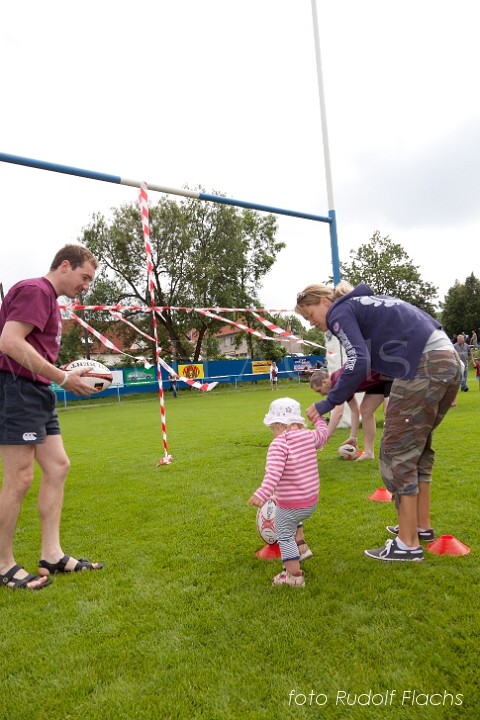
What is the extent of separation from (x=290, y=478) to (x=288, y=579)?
583mm

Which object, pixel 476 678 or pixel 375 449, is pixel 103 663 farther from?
pixel 375 449

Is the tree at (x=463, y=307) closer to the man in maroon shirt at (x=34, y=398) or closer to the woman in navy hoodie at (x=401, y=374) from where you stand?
the woman in navy hoodie at (x=401, y=374)

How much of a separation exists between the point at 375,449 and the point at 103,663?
→ 556 centimetres

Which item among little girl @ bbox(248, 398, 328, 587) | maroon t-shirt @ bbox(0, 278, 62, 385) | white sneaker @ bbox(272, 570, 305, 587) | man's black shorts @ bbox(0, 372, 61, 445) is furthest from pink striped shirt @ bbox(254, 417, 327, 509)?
maroon t-shirt @ bbox(0, 278, 62, 385)

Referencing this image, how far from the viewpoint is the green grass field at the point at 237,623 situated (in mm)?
2078

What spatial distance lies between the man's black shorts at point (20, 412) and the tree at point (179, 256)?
31715 millimetres

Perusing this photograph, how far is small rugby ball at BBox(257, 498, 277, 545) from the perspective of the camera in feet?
12.1

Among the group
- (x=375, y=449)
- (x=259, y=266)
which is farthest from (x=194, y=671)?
(x=259, y=266)

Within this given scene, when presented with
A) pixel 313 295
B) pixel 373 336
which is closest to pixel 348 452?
pixel 313 295

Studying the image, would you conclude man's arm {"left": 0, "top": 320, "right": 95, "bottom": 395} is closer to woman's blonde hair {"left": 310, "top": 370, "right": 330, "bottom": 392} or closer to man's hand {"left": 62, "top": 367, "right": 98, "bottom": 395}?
man's hand {"left": 62, "top": 367, "right": 98, "bottom": 395}

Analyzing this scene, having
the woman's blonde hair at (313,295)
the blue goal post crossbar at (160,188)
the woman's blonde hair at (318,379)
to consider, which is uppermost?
the blue goal post crossbar at (160,188)

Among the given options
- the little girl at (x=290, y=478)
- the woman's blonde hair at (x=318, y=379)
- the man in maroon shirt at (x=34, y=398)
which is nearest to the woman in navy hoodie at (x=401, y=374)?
the little girl at (x=290, y=478)

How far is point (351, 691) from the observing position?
2.07 meters

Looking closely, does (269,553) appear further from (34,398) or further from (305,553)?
(34,398)
